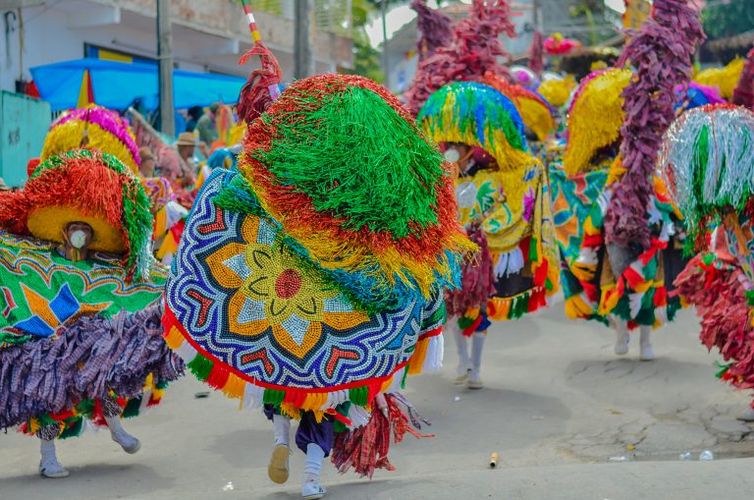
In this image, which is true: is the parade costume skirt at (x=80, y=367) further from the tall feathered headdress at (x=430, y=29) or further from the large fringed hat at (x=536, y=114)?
the tall feathered headdress at (x=430, y=29)

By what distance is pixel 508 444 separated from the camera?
687 cm

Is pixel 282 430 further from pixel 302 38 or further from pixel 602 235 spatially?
pixel 302 38

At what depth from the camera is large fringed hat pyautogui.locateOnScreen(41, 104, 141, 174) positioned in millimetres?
7898

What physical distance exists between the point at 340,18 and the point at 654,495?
75.6ft

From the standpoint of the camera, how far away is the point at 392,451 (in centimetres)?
669

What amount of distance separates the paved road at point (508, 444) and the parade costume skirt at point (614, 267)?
390mm

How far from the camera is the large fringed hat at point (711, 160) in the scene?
635 cm

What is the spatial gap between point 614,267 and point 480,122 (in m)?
1.82

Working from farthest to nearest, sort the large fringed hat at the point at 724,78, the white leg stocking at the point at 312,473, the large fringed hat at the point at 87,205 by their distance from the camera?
1. the large fringed hat at the point at 724,78
2. the large fringed hat at the point at 87,205
3. the white leg stocking at the point at 312,473

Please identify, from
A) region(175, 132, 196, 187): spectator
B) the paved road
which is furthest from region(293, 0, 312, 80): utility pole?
the paved road

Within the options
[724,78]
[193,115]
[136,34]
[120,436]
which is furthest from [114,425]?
[136,34]

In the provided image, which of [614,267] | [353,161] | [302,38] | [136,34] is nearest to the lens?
[353,161]

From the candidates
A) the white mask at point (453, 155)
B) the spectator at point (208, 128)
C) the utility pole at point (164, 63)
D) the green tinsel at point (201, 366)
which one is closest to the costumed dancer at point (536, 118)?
the white mask at point (453, 155)

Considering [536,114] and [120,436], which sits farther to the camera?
[536,114]
